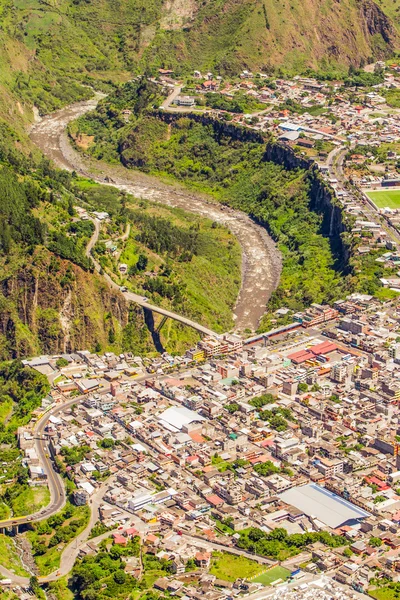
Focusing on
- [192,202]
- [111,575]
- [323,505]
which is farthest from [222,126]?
[111,575]

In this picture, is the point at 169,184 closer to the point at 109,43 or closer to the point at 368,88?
the point at 368,88

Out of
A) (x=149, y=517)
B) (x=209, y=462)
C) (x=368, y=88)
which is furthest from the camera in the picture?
(x=368, y=88)

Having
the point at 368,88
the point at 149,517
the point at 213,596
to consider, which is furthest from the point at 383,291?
the point at 368,88

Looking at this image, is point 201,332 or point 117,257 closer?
point 201,332

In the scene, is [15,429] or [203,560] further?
[15,429]

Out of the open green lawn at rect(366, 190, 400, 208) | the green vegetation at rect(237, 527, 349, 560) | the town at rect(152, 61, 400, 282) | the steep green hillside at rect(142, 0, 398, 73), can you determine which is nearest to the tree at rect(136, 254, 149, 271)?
the town at rect(152, 61, 400, 282)

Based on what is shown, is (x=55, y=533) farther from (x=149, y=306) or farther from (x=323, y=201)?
(x=323, y=201)
